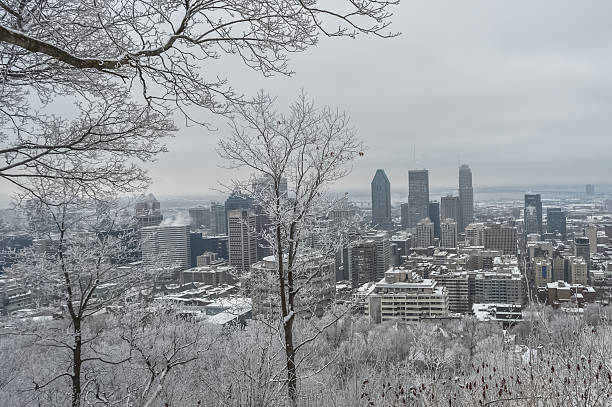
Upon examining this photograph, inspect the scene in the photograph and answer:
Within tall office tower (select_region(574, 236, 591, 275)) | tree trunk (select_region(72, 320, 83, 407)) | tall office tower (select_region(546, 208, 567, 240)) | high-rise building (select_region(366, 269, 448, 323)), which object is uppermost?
tree trunk (select_region(72, 320, 83, 407))

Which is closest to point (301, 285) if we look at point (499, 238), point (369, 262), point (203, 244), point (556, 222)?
point (369, 262)

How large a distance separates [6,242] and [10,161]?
4681 millimetres

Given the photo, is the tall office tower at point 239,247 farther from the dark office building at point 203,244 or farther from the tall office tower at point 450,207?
the tall office tower at point 450,207

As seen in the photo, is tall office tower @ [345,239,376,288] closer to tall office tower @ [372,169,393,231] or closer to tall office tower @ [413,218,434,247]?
tall office tower @ [372,169,393,231]

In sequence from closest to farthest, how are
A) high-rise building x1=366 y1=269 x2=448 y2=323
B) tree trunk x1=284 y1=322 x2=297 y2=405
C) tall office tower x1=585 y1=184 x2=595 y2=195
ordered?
1. tree trunk x1=284 y1=322 x2=297 y2=405
2. high-rise building x1=366 y1=269 x2=448 y2=323
3. tall office tower x1=585 y1=184 x2=595 y2=195

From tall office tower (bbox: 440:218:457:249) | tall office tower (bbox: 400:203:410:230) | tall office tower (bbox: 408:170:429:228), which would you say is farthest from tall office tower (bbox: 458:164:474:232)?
tall office tower (bbox: 400:203:410:230)

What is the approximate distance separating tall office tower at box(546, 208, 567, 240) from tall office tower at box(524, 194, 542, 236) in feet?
4.84

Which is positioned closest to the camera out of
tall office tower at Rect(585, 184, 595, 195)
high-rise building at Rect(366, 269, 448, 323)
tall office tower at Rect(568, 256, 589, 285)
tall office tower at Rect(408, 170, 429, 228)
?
high-rise building at Rect(366, 269, 448, 323)

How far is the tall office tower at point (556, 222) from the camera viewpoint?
2404 inches

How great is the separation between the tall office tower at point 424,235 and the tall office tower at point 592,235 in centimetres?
1970

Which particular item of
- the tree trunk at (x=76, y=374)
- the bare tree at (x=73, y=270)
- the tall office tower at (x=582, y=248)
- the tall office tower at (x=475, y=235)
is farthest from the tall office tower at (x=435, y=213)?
the tree trunk at (x=76, y=374)

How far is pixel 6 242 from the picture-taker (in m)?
7.26

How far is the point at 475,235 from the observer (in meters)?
59.2

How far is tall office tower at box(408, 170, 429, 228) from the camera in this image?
77.5m
